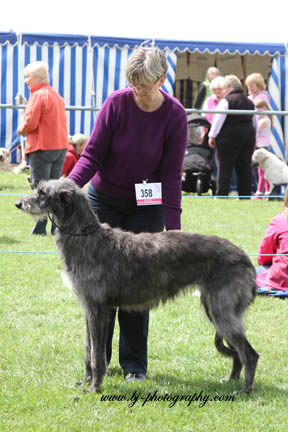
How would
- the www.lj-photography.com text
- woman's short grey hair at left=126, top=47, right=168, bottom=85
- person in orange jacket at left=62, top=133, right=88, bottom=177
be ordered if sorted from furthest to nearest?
person in orange jacket at left=62, top=133, right=88, bottom=177 → the www.lj-photography.com text → woman's short grey hair at left=126, top=47, right=168, bottom=85

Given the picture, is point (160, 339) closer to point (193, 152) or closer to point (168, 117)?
point (168, 117)

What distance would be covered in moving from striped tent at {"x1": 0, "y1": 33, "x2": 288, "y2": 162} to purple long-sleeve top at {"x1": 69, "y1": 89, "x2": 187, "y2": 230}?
9927 millimetres

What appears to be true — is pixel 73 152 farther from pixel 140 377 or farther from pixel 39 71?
pixel 140 377

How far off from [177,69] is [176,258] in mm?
12773

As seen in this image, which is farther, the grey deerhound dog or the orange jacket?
the orange jacket

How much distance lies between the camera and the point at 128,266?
13.2 ft

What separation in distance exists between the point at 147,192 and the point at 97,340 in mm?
1008

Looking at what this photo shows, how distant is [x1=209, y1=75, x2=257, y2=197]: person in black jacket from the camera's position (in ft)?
37.5

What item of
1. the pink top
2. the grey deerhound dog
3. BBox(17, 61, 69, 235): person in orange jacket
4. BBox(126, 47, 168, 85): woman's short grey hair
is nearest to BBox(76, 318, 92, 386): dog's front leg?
the grey deerhound dog

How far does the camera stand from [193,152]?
1307 cm

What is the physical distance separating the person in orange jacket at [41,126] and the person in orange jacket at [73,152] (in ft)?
4.37

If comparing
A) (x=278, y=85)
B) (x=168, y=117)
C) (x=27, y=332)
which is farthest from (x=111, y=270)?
(x=278, y=85)

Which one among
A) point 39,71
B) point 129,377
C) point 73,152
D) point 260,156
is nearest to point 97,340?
point 129,377

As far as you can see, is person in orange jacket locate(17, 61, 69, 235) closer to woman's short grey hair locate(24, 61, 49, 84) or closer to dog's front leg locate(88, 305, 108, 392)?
woman's short grey hair locate(24, 61, 49, 84)
